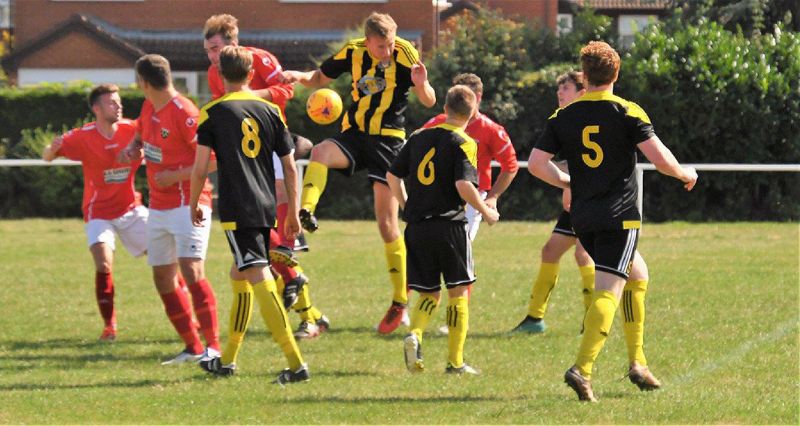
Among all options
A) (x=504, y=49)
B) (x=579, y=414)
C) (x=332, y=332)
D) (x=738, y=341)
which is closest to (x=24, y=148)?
(x=504, y=49)

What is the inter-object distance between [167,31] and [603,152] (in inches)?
1111

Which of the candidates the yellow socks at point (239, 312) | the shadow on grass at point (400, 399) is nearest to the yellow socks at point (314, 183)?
the yellow socks at point (239, 312)

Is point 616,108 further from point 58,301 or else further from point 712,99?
point 712,99

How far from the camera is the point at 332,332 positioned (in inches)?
423

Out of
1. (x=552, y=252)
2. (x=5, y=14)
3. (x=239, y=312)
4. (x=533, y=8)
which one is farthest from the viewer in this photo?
(x=5, y=14)

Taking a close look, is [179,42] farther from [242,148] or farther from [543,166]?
[543,166]

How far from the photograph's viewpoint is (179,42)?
1340 inches

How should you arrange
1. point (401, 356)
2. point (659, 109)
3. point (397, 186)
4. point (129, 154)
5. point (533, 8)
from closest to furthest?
1. point (397, 186)
2. point (129, 154)
3. point (401, 356)
4. point (659, 109)
5. point (533, 8)

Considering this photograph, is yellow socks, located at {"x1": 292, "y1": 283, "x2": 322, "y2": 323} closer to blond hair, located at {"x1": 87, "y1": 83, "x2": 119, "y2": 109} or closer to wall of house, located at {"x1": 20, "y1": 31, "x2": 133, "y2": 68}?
blond hair, located at {"x1": 87, "y1": 83, "x2": 119, "y2": 109}

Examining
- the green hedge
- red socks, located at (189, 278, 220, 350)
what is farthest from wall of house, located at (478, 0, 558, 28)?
red socks, located at (189, 278, 220, 350)

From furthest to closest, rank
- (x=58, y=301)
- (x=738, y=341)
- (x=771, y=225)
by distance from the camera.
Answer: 1. (x=771, y=225)
2. (x=58, y=301)
3. (x=738, y=341)

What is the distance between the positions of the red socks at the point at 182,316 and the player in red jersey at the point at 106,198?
1.42 metres

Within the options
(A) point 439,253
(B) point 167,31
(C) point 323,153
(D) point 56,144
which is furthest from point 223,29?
(B) point 167,31

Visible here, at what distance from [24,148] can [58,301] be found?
12.3 m
